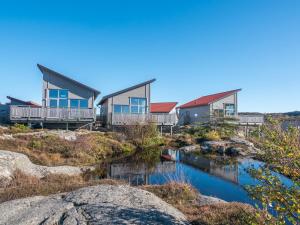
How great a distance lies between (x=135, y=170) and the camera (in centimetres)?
1360

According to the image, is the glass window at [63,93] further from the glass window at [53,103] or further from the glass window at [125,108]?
the glass window at [125,108]

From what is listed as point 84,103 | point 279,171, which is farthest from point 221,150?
point 279,171

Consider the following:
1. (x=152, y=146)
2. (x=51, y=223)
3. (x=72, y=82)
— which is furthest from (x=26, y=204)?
(x=72, y=82)

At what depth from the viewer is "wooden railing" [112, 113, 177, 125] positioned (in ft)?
75.0

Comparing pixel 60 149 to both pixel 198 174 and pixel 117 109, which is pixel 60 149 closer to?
pixel 198 174

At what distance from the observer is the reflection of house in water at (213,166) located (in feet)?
41.9

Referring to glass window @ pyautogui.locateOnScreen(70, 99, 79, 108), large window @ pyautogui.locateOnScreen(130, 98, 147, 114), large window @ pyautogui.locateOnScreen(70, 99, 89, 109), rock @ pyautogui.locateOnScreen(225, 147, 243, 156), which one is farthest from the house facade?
rock @ pyautogui.locateOnScreen(225, 147, 243, 156)

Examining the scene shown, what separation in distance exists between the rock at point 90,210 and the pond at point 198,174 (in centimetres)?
397

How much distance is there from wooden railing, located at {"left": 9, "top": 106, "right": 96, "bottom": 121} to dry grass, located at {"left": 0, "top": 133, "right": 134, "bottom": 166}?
4.79m

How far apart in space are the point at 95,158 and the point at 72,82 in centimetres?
1135

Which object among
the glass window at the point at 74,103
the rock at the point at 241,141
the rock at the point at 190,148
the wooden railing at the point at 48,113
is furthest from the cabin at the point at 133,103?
the rock at the point at 241,141

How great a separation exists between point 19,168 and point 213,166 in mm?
11667

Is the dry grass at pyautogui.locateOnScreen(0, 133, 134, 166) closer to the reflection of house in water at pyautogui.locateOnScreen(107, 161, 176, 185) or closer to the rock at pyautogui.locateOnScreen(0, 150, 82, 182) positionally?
the rock at pyautogui.locateOnScreen(0, 150, 82, 182)

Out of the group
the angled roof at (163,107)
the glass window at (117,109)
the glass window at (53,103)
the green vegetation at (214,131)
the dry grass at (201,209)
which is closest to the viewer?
the dry grass at (201,209)
